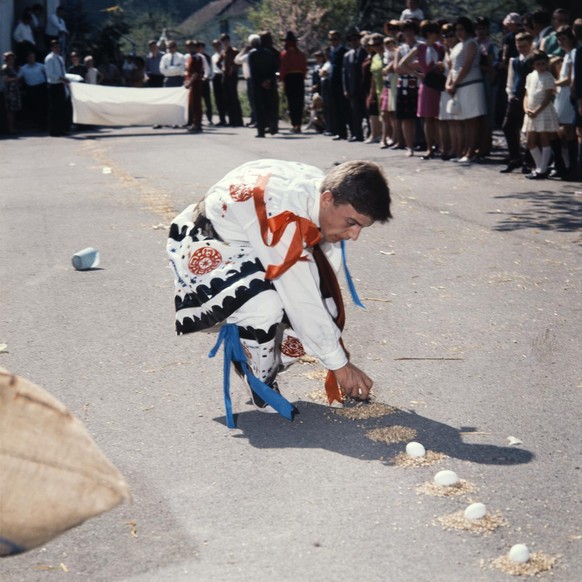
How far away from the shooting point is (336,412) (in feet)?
17.8

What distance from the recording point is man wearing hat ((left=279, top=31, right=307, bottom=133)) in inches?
888

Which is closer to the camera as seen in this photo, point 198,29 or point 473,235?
point 473,235

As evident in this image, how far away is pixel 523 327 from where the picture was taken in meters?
6.98

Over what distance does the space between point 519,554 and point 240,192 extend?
2.21m

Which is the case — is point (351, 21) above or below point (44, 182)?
above

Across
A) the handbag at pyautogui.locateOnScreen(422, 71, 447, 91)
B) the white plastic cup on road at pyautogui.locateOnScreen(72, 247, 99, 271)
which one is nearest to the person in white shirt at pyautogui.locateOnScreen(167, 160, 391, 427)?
the white plastic cup on road at pyautogui.locateOnScreen(72, 247, 99, 271)

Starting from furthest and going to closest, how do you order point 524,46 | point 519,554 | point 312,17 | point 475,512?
point 312,17
point 524,46
point 475,512
point 519,554

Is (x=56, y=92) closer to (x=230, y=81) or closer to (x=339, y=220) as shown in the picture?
(x=230, y=81)

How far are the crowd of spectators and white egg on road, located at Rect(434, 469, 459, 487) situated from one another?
28.9 ft

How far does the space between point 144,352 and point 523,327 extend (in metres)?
2.44

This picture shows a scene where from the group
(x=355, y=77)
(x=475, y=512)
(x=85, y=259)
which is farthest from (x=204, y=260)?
(x=355, y=77)

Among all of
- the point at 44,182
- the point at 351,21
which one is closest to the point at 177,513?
the point at 44,182

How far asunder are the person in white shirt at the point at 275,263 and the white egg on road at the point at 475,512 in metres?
1.02

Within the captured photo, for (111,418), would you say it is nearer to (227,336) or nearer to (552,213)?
(227,336)
